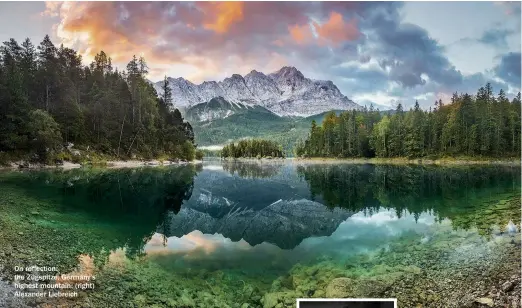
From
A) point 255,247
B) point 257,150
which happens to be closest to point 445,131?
point 255,247

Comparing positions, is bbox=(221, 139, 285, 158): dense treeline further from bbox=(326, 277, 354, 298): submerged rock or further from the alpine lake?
bbox=(326, 277, 354, 298): submerged rock

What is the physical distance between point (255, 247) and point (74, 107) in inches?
1200

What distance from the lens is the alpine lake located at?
8188 mm

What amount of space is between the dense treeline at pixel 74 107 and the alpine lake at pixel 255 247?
1084 cm

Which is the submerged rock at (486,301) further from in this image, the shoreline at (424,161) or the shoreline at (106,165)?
the shoreline at (106,165)

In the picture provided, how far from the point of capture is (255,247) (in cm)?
1177

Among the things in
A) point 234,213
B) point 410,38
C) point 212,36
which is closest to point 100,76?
point 212,36

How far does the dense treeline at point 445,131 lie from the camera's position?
101 feet

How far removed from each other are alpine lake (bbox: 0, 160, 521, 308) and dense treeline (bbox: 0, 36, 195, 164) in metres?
10.8

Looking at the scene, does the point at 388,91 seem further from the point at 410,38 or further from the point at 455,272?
the point at 455,272

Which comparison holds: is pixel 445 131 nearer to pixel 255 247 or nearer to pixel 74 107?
pixel 255 247

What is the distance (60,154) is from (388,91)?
105ft

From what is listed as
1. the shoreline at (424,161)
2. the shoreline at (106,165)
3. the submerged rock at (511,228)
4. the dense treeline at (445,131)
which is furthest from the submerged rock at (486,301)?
the shoreline at (106,165)

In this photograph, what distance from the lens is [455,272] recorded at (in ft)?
30.2
